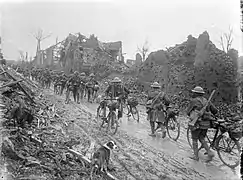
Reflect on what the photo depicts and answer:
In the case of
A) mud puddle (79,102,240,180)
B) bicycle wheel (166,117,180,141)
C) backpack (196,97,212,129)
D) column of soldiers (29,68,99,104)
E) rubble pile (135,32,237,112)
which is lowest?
mud puddle (79,102,240,180)

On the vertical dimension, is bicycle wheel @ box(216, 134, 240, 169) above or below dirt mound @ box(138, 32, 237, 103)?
below

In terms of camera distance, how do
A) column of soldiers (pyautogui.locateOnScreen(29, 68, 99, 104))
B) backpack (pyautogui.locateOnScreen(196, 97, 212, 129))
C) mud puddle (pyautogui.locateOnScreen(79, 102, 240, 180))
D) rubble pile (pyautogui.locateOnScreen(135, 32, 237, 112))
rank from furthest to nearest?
1. column of soldiers (pyautogui.locateOnScreen(29, 68, 99, 104))
2. rubble pile (pyautogui.locateOnScreen(135, 32, 237, 112))
3. backpack (pyautogui.locateOnScreen(196, 97, 212, 129))
4. mud puddle (pyautogui.locateOnScreen(79, 102, 240, 180))

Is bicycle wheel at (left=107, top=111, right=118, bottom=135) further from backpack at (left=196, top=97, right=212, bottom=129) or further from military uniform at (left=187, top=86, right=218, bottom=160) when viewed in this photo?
backpack at (left=196, top=97, right=212, bottom=129)

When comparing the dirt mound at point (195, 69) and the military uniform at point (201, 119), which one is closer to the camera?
the military uniform at point (201, 119)

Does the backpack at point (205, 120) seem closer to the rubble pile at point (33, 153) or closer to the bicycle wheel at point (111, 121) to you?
the rubble pile at point (33, 153)

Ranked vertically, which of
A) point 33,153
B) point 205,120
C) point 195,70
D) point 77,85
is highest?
point 195,70

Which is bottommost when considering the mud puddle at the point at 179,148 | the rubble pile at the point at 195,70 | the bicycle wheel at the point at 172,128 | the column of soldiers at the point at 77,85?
the mud puddle at the point at 179,148

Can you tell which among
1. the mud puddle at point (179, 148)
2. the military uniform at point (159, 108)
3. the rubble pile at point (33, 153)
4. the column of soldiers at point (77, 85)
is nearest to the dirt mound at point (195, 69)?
the mud puddle at point (179, 148)

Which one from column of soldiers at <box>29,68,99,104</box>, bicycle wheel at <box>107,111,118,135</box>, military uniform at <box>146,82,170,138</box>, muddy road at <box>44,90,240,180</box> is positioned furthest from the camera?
column of soldiers at <box>29,68,99,104</box>

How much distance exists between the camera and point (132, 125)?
9875 mm

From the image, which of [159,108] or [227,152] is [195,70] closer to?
[159,108]

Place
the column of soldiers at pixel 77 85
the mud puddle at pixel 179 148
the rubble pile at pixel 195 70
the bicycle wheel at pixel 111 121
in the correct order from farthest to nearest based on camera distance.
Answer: the column of soldiers at pixel 77 85
the rubble pile at pixel 195 70
the bicycle wheel at pixel 111 121
the mud puddle at pixel 179 148

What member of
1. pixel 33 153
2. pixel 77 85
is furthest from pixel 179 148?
pixel 77 85

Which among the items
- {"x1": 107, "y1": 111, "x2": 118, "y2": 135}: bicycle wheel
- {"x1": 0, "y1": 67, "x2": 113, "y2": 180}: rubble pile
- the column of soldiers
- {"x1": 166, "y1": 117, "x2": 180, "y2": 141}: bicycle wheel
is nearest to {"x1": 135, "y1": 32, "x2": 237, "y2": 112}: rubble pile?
{"x1": 166, "y1": 117, "x2": 180, "y2": 141}: bicycle wheel
